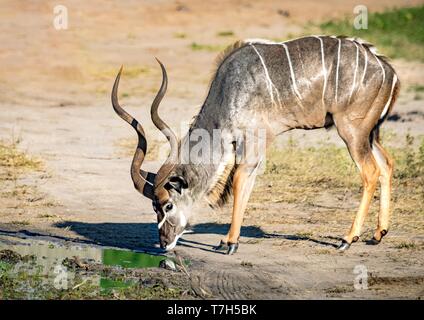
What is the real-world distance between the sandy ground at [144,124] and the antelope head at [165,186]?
0.77 ft

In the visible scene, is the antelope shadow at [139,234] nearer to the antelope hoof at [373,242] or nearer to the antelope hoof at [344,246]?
the antelope hoof at [344,246]

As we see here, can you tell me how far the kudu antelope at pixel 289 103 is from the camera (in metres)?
8.01

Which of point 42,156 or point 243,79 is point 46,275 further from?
point 42,156

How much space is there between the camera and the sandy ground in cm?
747

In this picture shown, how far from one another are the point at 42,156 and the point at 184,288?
4.56 metres

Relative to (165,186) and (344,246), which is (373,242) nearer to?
(344,246)

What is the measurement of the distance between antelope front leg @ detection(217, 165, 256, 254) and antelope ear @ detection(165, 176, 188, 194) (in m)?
0.41

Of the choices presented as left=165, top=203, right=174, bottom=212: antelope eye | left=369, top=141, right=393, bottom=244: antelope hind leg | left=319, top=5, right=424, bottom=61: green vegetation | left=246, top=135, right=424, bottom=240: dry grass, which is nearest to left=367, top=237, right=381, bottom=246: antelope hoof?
left=369, top=141, right=393, bottom=244: antelope hind leg

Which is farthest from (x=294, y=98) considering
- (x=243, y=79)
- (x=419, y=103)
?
(x=419, y=103)

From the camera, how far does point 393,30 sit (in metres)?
18.9

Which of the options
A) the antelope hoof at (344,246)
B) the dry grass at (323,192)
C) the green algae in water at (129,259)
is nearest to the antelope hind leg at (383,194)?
the antelope hoof at (344,246)

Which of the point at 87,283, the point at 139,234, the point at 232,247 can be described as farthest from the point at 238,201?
the point at 87,283

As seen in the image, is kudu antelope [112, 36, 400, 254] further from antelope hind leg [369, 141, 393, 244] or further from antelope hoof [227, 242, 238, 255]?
antelope hind leg [369, 141, 393, 244]

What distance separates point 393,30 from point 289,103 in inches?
442
